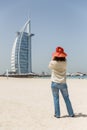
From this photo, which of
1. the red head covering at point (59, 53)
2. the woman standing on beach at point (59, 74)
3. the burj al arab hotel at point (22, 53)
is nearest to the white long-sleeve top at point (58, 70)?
the woman standing on beach at point (59, 74)

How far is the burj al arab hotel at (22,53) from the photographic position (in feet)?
506

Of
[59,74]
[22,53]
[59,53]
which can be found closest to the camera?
[59,53]

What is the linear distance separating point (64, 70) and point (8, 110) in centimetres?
203

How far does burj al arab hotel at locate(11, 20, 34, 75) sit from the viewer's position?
154 metres

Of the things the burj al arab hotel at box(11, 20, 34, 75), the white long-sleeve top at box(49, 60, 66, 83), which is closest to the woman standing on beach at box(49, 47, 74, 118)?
the white long-sleeve top at box(49, 60, 66, 83)

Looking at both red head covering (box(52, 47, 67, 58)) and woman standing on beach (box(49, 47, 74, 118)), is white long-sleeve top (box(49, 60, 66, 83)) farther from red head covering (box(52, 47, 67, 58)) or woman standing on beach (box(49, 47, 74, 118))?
red head covering (box(52, 47, 67, 58))

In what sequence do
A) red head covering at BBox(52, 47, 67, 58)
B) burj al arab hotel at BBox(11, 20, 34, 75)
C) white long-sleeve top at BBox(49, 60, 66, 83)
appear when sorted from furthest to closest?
burj al arab hotel at BBox(11, 20, 34, 75), white long-sleeve top at BBox(49, 60, 66, 83), red head covering at BBox(52, 47, 67, 58)

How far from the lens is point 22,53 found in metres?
156

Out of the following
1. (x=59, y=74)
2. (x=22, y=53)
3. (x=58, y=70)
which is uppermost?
(x=58, y=70)

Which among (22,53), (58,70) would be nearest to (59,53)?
(58,70)

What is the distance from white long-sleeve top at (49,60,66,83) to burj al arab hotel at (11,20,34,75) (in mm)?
145681

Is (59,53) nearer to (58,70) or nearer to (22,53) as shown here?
(58,70)

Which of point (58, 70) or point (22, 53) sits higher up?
point (58, 70)

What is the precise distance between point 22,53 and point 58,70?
14847cm
